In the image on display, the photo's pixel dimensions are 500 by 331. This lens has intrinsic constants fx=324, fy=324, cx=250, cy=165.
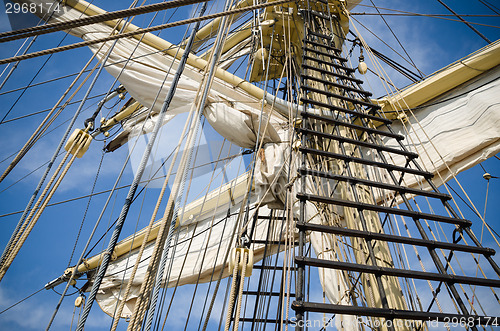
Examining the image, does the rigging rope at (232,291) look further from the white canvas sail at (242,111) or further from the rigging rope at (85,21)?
the white canvas sail at (242,111)

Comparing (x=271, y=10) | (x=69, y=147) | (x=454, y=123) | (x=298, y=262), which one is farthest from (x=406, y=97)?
(x=69, y=147)

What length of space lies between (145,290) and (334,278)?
2862 mm

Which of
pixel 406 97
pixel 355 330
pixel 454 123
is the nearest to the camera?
pixel 355 330

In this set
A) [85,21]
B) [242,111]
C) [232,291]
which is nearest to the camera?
[85,21]

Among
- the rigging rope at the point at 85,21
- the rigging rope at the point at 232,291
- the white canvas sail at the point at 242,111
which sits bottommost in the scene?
the rigging rope at the point at 232,291

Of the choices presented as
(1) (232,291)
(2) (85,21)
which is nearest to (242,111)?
(1) (232,291)

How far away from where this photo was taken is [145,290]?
5.07 feet

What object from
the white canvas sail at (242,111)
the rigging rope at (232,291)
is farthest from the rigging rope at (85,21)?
the white canvas sail at (242,111)

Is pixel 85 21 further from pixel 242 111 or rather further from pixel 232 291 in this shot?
pixel 242 111

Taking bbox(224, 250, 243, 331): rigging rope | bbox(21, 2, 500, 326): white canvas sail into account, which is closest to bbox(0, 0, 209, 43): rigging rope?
bbox(224, 250, 243, 331): rigging rope

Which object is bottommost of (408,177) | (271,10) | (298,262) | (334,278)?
(298,262)

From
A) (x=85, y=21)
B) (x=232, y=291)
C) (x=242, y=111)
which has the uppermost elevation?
(x=242, y=111)

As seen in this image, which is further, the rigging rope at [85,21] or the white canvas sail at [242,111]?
the white canvas sail at [242,111]

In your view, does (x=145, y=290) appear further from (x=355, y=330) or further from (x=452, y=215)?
(x=355, y=330)
